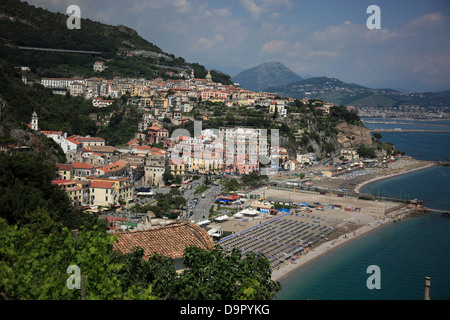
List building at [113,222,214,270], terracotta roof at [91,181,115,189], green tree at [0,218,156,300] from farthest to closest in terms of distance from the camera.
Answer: terracotta roof at [91,181,115,189]
building at [113,222,214,270]
green tree at [0,218,156,300]

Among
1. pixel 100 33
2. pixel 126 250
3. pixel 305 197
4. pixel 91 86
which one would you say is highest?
pixel 100 33

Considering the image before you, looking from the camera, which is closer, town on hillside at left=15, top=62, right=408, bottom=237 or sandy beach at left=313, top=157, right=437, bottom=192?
town on hillside at left=15, top=62, right=408, bottom=237

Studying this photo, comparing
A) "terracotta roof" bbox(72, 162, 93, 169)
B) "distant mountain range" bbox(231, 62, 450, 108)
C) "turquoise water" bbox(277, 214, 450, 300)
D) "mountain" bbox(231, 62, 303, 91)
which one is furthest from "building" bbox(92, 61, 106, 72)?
"mountain" bbox(231, 62, 303, 91)

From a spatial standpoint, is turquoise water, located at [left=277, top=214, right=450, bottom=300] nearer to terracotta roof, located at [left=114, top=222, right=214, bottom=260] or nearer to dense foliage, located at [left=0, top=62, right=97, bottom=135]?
terracotta roof, located at [left=114, top=222, right=214, bottom=260]

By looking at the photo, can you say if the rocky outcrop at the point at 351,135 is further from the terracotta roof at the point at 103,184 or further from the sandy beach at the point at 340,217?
the terracotta roof at the point at 103,184
